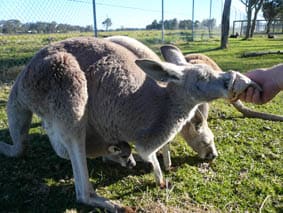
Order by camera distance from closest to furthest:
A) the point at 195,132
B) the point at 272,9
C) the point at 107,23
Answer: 1. the point at 195,132
2. the point at 107,23
3. the point at 272,9

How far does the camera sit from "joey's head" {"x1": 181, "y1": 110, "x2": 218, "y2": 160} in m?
3.18

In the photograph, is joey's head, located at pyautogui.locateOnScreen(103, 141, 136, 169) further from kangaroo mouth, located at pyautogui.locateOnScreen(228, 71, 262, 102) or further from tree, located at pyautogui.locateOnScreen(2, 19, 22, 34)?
tree, located at pyautogui.locateOnScreen(2, 19, 22, 34)

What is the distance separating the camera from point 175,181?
10.1 feet

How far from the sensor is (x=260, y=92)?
228cm

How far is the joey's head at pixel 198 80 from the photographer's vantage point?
2.23 metres

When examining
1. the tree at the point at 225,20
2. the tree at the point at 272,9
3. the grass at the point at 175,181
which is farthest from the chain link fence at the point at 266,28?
the grass at the point at 175,181

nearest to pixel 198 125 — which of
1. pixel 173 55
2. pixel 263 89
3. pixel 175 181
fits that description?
pixel 175 181

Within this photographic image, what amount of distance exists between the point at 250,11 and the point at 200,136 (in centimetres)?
2354

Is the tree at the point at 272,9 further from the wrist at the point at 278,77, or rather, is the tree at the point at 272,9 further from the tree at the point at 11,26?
the wrist at the point at 278,77

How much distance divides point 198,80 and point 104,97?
726 mm

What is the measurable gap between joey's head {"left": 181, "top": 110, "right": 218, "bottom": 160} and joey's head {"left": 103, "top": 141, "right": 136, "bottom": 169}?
22.0 inches

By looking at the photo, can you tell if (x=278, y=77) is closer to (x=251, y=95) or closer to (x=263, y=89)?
(x=263, y=89)

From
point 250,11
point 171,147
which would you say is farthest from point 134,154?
point 250,11

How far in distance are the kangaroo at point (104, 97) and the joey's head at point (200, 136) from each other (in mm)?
539
